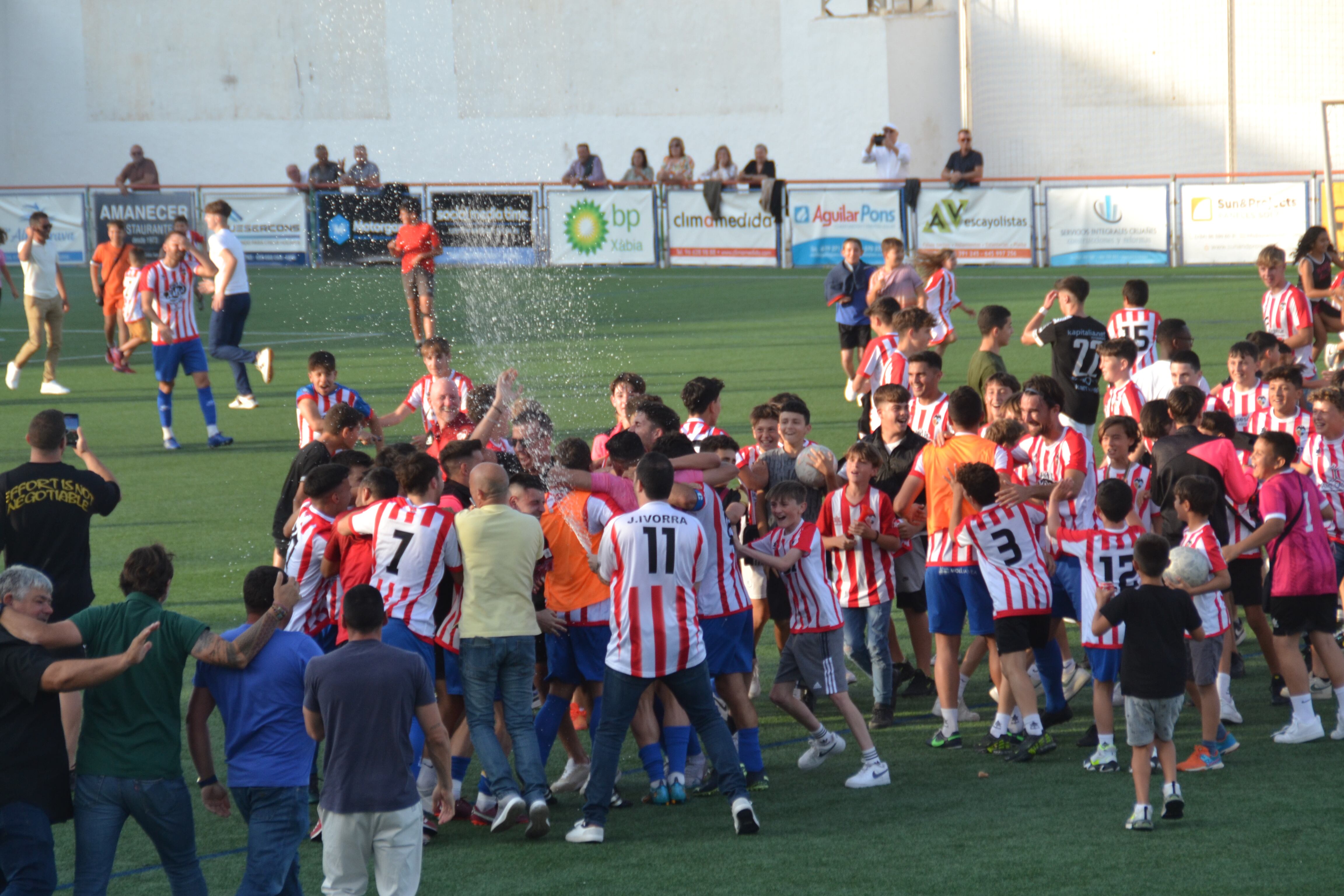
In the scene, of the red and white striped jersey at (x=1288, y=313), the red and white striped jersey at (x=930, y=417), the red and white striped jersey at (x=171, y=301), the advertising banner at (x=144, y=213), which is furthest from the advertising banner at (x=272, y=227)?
the red and white striped jersey at (x=930, y=417)

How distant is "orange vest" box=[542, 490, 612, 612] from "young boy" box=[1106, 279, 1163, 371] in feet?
19.5

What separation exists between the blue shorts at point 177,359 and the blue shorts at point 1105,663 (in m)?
11.0

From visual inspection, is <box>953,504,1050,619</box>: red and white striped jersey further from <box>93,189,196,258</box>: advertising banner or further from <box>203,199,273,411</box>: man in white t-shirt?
<box>93,189,196,258</box>: advertising banner

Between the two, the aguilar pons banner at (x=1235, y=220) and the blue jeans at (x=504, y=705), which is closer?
the blue jeans at (x=504, y=705)

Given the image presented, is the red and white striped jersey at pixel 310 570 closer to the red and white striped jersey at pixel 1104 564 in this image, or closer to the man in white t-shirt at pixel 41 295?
the red and white striped jersey at pixel 1104 564

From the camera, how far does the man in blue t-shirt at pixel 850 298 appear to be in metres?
16.8

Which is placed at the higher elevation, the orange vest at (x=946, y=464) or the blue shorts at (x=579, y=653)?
the orange vest at (x=946, y=464)

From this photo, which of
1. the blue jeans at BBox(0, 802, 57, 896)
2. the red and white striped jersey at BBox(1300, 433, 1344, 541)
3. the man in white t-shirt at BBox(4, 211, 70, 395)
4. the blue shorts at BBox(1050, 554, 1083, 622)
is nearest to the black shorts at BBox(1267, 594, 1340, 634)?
the red and white striped jersey at BBox(1300, 433, 1344, 541)

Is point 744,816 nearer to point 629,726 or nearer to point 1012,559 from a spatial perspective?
point 629,726

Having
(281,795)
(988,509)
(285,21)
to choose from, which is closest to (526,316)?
(285,21)

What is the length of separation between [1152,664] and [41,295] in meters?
15.6

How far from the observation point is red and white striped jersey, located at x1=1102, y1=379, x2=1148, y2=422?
390 inches

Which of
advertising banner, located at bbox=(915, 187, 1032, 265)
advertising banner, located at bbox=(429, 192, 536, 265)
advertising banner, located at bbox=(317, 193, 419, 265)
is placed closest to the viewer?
advertising banner, located at bbox=(915, 187, 1032, 265)

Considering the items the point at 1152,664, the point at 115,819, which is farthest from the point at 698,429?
the point at 115,819
